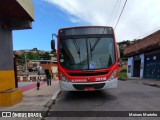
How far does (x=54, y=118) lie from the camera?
311 inches

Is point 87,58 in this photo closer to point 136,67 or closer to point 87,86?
point 87,86

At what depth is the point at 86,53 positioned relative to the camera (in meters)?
11.7

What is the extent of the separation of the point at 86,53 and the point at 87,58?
0.24 metres

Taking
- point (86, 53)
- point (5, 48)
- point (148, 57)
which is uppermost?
point (5, 48)

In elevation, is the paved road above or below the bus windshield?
below

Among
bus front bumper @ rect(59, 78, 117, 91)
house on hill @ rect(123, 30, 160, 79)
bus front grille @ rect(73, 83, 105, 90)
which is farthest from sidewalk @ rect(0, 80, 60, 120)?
house on hill @ rect(123, 30, 160, 79)

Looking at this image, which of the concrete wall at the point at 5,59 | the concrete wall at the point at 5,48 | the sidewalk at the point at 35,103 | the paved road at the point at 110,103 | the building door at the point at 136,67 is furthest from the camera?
the building door at the point at 136,67

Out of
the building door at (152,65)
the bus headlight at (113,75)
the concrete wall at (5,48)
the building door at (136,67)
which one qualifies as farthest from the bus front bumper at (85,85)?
the building door at (136,67)

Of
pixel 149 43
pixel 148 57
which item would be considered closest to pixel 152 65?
pixel 148 57

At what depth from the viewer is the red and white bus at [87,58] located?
37.2 feet

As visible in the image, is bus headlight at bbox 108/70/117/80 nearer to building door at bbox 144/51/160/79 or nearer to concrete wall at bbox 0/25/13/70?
concrete wall at bbox 0/25/13/70

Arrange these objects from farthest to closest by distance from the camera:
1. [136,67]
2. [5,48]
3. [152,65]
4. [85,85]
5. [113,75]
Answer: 1. [136,67]
2. [152,65]
3. [5,48]
4. [113,75]
5. [85,85]

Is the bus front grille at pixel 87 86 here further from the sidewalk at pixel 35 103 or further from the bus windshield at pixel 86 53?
the sidewalk at pixel 35 103

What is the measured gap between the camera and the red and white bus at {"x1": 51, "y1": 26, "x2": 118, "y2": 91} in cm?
1133
